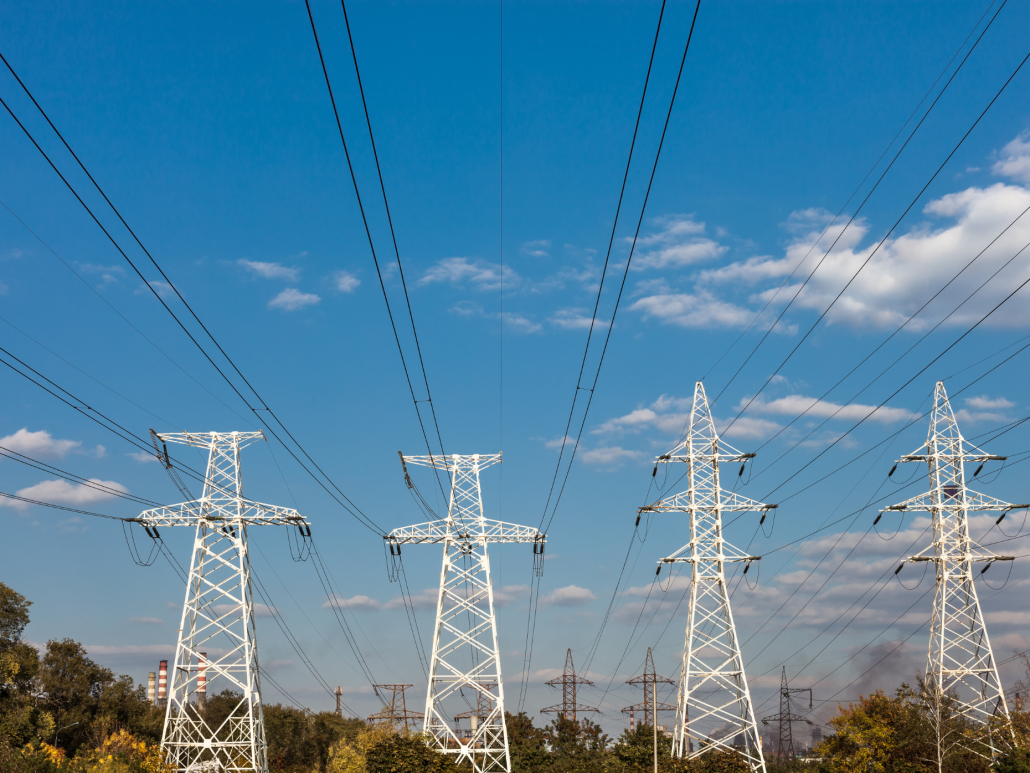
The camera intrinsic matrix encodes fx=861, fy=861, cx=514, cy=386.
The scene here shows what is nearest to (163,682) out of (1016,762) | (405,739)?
(405,739)

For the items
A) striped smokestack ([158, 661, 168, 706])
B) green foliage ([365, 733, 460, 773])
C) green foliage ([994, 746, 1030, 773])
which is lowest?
green foliage ([365, 733, 460, 773])

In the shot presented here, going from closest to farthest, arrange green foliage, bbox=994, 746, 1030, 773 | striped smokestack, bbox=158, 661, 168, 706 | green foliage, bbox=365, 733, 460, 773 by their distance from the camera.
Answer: green foliage, bbox=365, 733, 460, 773
green foliage, bbox=994, 746, 1030, 773
striped smokestack, bbox=158, 661, 168, 706

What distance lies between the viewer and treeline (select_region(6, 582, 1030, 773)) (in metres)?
43.7

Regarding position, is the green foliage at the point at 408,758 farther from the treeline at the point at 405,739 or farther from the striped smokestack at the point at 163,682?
the striped smokestack at the point at 163,682

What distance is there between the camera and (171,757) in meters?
45.0

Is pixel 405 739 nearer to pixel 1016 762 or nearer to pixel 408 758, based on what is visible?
pixel 408 758

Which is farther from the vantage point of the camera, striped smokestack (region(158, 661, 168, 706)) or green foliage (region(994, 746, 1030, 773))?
striped smokestack (region(158, 661, 168, 706))

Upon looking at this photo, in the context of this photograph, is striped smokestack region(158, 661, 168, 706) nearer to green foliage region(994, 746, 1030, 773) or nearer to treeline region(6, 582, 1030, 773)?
treeline region(6, 582, 1030, 773)

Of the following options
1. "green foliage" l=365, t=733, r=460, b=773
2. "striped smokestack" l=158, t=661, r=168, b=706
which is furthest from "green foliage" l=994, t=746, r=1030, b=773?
"striped smokestack" l=158, t=661, r=168, b=706

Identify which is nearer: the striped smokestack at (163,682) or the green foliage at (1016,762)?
the green foliage at (1016,762)

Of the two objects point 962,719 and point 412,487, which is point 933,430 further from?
point 412,487

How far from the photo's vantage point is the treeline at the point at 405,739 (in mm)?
43719

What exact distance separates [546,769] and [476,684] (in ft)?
130

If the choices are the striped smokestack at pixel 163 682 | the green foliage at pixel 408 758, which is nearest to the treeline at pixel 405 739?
the green foliage at pixel 408 758
